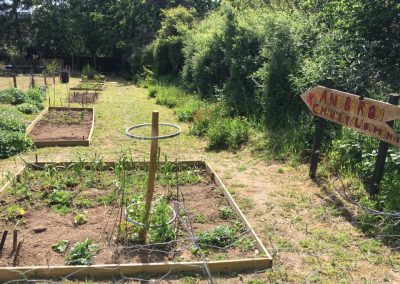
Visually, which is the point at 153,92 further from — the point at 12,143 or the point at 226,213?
the point at 226,213

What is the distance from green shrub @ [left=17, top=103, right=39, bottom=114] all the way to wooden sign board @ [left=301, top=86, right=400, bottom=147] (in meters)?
8.53

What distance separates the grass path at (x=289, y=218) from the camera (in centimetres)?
380

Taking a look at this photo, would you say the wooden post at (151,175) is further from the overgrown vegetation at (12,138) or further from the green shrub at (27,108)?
the green shrub at (27,108)

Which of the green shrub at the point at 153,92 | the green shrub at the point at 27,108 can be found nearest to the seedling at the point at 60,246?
the green shrub at the point at 27,108

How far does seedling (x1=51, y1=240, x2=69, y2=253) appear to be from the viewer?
3994mm

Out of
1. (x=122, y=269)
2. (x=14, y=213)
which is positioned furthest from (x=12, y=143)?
(x=122, y=269)

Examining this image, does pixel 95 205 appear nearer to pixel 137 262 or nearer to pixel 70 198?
pixel 70 198

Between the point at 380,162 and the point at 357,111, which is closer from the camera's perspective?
the point at 380,162

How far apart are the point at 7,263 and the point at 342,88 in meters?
5.75

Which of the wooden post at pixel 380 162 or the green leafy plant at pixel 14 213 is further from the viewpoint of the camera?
the wooden post at pixel 380 162

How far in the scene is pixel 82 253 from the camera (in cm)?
385

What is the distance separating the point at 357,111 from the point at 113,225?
344cm

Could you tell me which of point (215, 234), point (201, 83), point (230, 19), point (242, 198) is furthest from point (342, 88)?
point (201, 83)

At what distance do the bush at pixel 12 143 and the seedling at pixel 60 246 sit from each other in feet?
13.3
